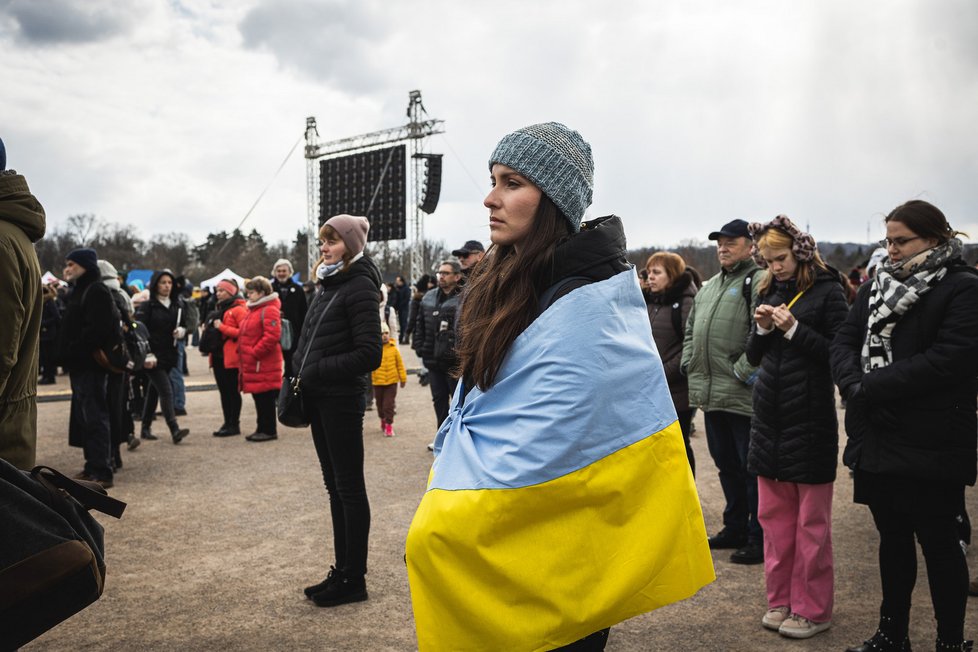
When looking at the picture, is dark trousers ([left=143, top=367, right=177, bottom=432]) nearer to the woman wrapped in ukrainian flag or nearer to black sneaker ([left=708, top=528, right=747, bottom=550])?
black sneaker ([left=708, top=528, right=747, bottom=550])

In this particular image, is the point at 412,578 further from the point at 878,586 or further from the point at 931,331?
the point at 878,586

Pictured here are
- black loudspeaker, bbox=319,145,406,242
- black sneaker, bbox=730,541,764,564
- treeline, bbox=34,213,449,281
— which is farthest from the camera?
treeline, bbox=34,213,449,281

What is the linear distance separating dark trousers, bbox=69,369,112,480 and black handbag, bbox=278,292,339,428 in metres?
3.60

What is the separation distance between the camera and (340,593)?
429 centimetres

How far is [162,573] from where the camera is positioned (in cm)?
480

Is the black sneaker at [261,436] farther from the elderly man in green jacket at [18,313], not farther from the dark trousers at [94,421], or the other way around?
the elderly man in green jacket at [18,313]

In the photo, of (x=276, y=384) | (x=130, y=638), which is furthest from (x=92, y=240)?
(x=130, y=638)

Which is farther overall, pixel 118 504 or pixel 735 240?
pixel 735 240

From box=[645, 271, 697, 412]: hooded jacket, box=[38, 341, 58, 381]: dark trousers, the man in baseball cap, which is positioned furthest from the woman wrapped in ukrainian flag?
box=[38, 341, 58, 381]: dark trousers

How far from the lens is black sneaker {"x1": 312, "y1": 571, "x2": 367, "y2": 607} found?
14.0 ft

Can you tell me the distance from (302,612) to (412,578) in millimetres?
2537

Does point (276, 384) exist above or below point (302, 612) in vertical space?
above

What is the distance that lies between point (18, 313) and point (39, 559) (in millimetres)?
1334

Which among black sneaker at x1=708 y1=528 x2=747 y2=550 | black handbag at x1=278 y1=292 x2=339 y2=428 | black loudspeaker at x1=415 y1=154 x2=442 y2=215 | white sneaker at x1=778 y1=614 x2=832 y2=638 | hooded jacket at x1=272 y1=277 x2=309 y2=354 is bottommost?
white sneaker at x1=778 y1=614 x2=832 y2=638
